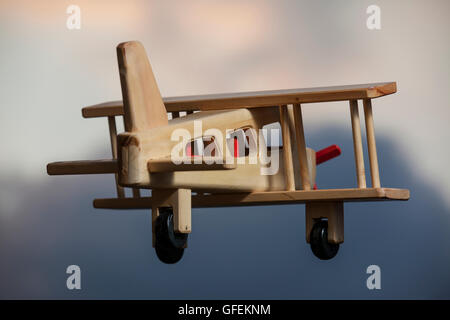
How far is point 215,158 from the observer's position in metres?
2.11

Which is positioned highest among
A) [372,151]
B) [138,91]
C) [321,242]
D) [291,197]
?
[138,91]

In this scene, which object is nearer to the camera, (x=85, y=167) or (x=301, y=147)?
(x=85, y=167)

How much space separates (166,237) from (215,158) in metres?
0.33

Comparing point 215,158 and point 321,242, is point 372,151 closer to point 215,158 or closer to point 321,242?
point 321,242

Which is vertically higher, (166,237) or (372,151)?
(372,151)

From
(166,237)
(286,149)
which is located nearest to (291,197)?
(286,149)

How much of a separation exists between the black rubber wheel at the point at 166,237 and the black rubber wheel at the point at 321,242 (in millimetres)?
646

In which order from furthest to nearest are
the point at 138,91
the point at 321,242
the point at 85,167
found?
the point at 321,242, the point at 85,167, the point at 138,91

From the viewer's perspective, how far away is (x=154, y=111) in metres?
2.32

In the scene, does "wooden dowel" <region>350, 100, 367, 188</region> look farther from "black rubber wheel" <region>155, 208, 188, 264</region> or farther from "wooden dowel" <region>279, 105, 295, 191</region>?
"black rubber wheel" <region>155, 208, 188, 264</region>

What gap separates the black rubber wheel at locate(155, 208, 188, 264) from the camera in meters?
2.34

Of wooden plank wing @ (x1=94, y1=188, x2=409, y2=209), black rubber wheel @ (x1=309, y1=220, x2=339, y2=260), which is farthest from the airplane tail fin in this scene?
black rubber wheel @ (x1=309, y1=220, x2=339, y2=260)

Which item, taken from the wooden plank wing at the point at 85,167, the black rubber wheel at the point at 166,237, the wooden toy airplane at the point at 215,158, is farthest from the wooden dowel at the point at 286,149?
the wooden plank wing at the point at 85,167

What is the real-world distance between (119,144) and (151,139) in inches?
3.1
